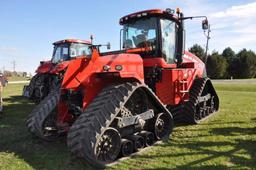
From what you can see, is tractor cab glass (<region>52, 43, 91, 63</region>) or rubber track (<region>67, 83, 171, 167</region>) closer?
rubber track (<region>67, 83, 171, 167</region>)

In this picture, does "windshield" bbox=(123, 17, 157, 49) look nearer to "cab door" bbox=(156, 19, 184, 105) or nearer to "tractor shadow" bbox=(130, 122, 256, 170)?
"cab door" bbox=(156, 19, 184, 105)

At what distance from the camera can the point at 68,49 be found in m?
15.7

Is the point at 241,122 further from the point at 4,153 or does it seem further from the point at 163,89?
the point at 4,153

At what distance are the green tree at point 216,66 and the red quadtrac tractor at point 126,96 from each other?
4650 cm

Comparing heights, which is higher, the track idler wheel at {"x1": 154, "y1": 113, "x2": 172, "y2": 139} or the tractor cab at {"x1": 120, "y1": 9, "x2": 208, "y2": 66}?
the tractor cab at {"x1": 120, "y1": 9, "x2": 208, "y2": 66}

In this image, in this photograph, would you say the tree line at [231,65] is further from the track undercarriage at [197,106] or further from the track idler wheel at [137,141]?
the track idler wheel at [137,141]

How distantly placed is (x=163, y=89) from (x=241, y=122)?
3008 millimetres

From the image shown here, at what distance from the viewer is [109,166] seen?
5.68 metres

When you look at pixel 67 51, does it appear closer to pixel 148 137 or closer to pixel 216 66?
pixel 148 137

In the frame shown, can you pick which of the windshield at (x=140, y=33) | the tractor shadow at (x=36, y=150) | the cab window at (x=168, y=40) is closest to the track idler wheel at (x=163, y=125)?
the cab window at (x=168, y=40)

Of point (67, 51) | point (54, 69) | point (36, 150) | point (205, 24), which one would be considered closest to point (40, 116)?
point (36, 150)

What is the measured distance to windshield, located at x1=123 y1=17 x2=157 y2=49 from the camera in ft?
27.1

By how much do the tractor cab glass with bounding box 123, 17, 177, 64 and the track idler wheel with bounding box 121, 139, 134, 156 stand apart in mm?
2662

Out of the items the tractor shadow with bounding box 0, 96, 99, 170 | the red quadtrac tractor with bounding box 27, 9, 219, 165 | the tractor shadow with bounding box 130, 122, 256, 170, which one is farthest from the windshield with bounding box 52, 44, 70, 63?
the tractor shadow with bounding box 130, 122, 256, 170
